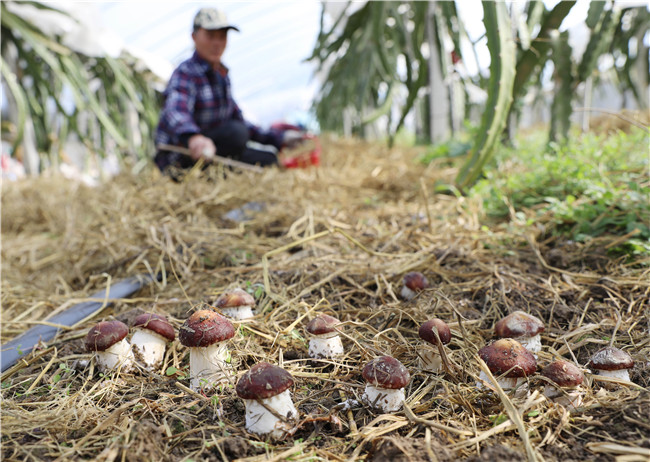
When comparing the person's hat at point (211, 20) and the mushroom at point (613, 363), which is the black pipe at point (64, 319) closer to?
the mushroom at point (613, 363)

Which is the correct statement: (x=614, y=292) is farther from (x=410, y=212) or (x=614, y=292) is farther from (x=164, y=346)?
(x=164, y=346)

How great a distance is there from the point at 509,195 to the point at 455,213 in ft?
1.01

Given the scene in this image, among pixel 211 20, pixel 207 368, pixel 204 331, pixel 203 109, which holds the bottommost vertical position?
pixel 207 368

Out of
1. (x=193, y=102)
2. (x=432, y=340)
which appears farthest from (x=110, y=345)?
(x=193, y=102)

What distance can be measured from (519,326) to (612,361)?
0.70 ft

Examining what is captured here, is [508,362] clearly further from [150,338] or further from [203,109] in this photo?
[203,109]

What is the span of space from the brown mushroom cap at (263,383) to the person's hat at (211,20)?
9.02 feet

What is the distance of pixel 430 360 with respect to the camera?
1098 millimetres

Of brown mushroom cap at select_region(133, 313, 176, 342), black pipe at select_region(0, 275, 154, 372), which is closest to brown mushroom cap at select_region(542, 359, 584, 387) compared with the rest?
brown mushroom cap at select_region(133, 313, 176, 342)

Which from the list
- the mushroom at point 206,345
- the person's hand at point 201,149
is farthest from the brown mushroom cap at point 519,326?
the person's hand at point 201,149

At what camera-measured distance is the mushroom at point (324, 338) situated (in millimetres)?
1128

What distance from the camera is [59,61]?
4.15m

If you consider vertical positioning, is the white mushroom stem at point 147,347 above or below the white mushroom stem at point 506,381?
above

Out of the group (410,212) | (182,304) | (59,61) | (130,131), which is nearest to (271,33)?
(130,131)
